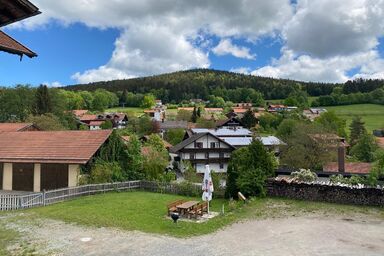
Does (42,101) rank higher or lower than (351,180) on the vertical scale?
higher

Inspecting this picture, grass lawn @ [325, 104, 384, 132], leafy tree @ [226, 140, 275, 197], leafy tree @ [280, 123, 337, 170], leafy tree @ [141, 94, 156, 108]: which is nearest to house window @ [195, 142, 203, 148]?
leafy tree @ [280, 123, 337, 170]

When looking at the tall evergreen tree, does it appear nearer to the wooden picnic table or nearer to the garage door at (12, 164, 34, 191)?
the garage door at (12, 164, 34, 191)

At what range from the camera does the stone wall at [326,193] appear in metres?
22.5

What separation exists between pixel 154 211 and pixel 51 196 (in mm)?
7770

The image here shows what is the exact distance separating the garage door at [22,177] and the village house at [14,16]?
26.6m

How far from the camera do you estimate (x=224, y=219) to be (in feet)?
63.8

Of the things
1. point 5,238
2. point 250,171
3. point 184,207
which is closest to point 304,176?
→ point 250,171

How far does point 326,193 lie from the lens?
23.8 meters

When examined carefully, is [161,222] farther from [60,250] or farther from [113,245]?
[60,250]

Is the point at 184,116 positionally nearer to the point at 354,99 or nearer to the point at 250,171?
the point at 354,99

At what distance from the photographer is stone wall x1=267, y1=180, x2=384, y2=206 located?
74.0 feet

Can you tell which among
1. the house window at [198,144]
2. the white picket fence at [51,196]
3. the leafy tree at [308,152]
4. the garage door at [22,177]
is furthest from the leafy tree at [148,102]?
the white picket fence at [51,196]

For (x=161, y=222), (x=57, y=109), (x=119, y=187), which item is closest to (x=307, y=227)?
(x=161, y=222)

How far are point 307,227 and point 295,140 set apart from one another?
41.6 metres
